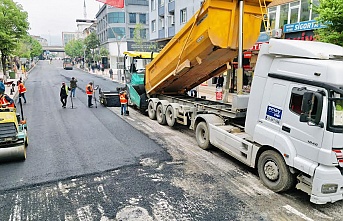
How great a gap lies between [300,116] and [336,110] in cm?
59

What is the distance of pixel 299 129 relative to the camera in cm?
519

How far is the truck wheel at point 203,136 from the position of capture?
27.2 ft

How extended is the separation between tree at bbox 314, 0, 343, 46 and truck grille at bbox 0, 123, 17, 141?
9.59m

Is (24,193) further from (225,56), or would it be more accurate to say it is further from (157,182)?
(225,56)

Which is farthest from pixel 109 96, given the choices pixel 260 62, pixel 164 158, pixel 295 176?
pixel 295 176

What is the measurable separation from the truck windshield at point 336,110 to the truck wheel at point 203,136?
3.94 m

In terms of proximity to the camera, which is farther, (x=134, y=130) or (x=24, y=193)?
(x=134, y=130)

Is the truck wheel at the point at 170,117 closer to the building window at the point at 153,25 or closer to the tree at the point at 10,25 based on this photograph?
the tree at the point at 10,25

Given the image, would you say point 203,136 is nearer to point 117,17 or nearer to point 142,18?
point 117,17

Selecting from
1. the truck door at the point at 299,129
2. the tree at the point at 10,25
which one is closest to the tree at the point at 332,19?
the truck door at the point at 299,129

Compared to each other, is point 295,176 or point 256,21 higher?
point 256,21

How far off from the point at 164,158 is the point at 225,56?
156 inches

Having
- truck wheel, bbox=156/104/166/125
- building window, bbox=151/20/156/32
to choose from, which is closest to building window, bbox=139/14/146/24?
building window, bbox=151/20/156/32

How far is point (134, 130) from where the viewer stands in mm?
10609
